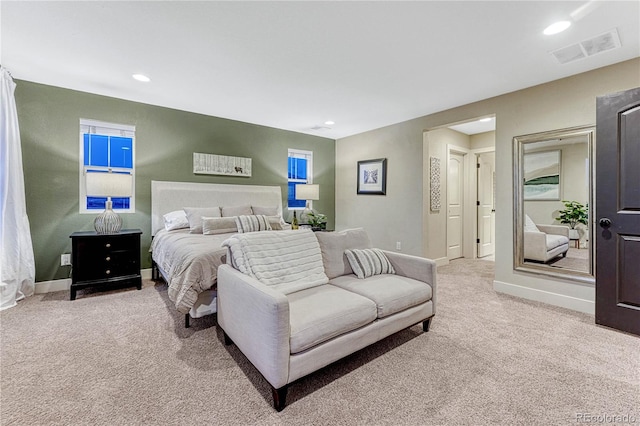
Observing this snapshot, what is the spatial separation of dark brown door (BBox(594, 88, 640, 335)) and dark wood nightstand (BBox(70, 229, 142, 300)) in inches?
193

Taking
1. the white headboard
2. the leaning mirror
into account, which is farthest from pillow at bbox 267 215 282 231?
the leaning mirror

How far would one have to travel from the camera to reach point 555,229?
10.4 feet

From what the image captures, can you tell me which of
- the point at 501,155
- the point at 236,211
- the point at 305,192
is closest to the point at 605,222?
the point at 501,155

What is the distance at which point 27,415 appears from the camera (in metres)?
1.46

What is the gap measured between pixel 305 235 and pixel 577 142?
3.09 meters

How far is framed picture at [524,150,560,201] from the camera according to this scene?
313 cm

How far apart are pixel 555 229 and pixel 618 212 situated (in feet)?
2.63

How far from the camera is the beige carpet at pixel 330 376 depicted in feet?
4.85

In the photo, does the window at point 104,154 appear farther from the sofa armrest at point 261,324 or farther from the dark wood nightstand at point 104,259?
the sofa armrest at point 261,324

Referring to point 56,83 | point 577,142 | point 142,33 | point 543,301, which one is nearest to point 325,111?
point 142,33

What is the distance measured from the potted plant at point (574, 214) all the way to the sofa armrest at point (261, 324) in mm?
3361

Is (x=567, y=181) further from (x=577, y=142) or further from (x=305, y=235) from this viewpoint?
(x=305, y=235)

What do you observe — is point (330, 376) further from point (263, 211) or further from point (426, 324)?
point (263, 211)

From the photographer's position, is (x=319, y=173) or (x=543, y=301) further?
(x=319, y=173)
